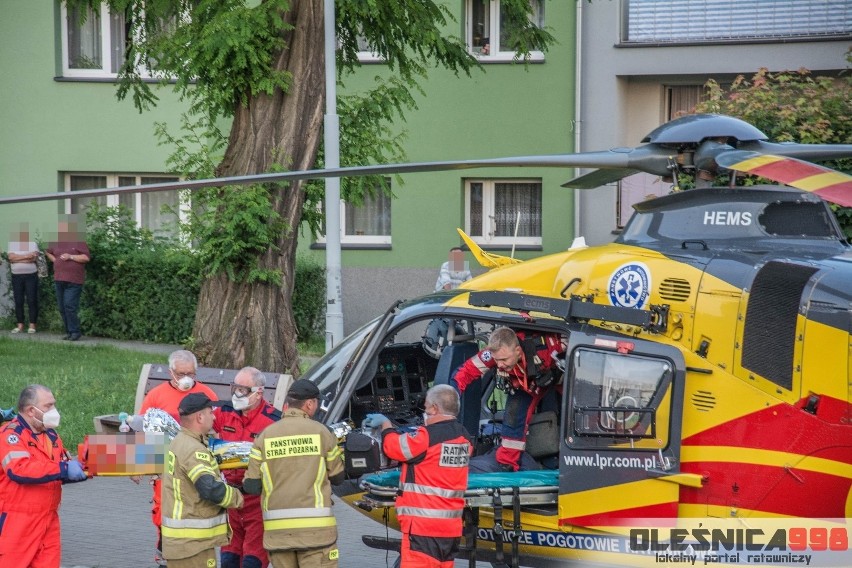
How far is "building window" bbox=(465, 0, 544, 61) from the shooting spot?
2030 cm

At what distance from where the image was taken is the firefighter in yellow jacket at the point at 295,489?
6945 mm

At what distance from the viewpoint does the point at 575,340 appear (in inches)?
284

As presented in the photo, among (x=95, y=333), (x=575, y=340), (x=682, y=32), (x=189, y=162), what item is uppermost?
(x=682, y=32)

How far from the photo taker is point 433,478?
7.02m

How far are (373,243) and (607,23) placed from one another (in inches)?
228

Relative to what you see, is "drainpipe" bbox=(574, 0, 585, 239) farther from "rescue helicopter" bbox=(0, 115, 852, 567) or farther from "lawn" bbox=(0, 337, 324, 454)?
"rescue helicopter" bbox=(0, 115, 852, 567)

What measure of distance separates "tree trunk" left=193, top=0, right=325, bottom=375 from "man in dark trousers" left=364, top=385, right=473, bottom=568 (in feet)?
22.8

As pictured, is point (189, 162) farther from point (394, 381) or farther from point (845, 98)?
point (845, 98)

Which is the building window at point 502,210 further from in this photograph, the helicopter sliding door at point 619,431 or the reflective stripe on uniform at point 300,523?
the reflective stripe on uniform at point 300,523

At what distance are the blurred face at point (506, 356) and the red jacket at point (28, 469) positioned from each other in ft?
9.72

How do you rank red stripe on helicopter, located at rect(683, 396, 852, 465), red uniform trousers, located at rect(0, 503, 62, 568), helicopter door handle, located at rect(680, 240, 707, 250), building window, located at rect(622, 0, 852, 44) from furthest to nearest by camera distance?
building window, located at rect(622, 0, 852, 44) → red uniform trousers, located at rect(0, 503, 62, 568) → helicopter door handle, located at rect(680, 240, 707, 250) → red stripe on helicopter, located at rect(683, 396, 852, 465)

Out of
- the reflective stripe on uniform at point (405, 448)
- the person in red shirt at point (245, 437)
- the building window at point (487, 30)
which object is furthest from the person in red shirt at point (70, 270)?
the reflective stripe on uniform at point (405, 448)

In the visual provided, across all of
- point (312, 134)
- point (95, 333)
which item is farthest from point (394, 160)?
point (95, 333)

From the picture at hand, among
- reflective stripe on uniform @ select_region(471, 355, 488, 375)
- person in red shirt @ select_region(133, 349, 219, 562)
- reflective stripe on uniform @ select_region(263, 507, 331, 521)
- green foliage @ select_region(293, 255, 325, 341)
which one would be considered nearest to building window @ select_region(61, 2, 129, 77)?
green foliage @ select_region(293, 255, 325, 341)
